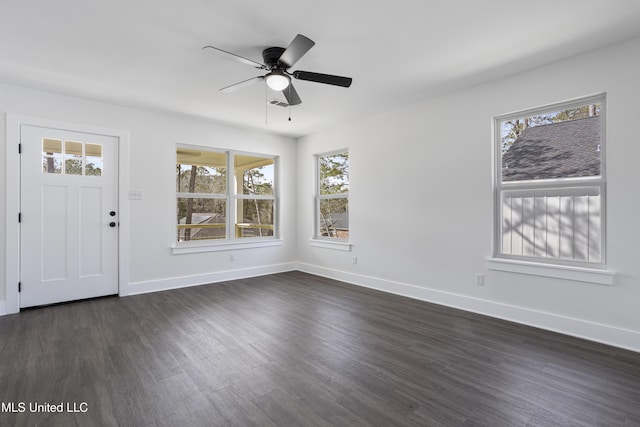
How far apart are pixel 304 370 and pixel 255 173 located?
4207mm

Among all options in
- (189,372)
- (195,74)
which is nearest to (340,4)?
(195,74)

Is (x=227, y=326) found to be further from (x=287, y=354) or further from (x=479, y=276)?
(x=479, y=276)

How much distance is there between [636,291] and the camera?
2646 millimetres

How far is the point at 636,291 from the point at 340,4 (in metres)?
3.30

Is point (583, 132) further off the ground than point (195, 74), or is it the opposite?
point (195, 74)

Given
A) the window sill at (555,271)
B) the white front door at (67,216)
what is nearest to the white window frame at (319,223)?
the window sill at (555,271)

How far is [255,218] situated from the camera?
19.1ft

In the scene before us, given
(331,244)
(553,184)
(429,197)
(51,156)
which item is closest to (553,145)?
(553,184)

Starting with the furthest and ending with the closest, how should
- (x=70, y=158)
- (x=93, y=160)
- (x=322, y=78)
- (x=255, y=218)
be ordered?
(x=255, y=218), (x=93, y=160), (x=70, y=158), (x=322, y=78)

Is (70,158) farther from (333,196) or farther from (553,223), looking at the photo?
(553,223)

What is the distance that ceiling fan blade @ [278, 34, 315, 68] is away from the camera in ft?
7.42

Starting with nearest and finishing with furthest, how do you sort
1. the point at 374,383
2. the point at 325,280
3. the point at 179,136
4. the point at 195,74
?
the point at 374,383
the point at 195,74
the point at 179,136
the point at 325,280

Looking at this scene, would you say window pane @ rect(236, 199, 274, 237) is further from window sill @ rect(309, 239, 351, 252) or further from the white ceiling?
the white ceiling

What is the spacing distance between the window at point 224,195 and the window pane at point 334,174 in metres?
0.97
